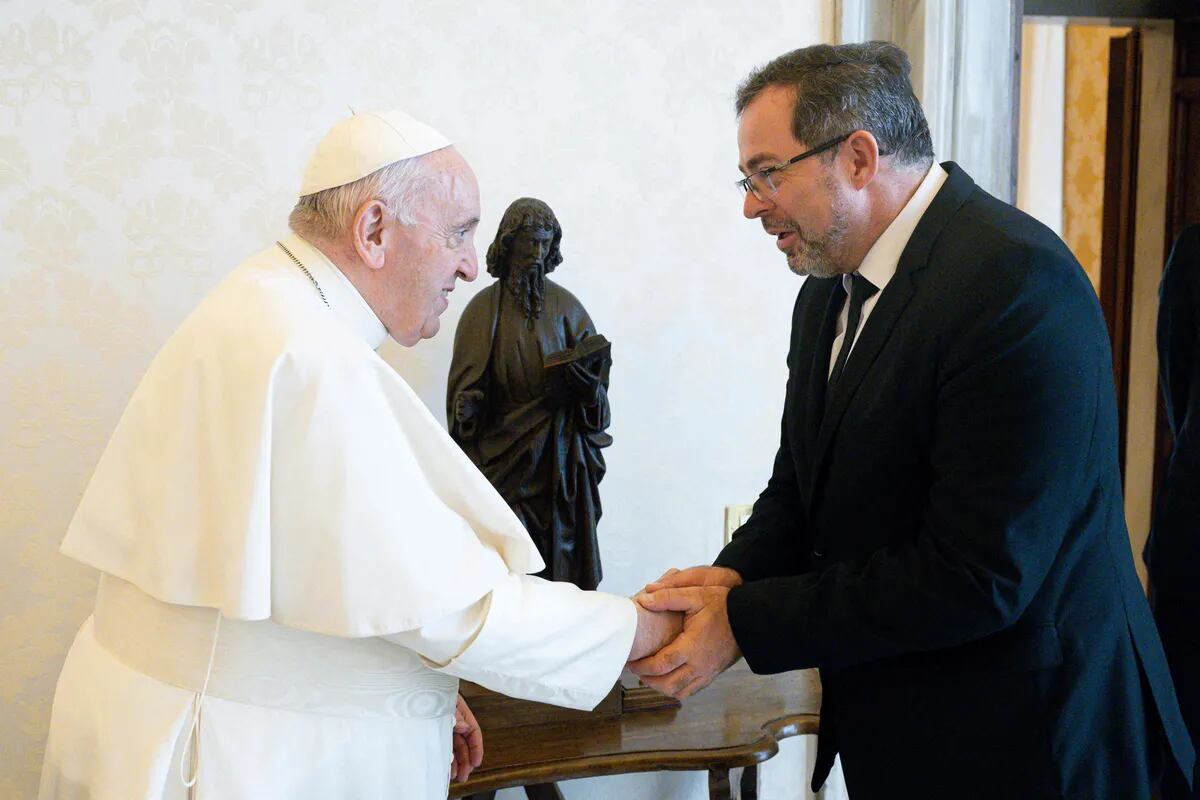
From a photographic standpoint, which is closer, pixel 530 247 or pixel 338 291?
pixel 338 291

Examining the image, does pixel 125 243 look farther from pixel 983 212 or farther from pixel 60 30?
pixel 983 212

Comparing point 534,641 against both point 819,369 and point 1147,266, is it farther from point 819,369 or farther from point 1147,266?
point 1147,266

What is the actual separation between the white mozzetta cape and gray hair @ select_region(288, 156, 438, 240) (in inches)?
6.1

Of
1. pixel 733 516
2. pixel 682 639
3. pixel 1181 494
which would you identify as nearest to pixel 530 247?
pixel 682 639

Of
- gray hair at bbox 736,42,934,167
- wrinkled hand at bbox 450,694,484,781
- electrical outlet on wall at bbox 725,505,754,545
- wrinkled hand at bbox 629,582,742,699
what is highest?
gray hair at bbox 736,42,934,167

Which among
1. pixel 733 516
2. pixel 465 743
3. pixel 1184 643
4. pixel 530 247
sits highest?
pixel 530 247

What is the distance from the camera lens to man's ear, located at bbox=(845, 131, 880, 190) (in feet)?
6.62

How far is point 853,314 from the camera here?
213 cm

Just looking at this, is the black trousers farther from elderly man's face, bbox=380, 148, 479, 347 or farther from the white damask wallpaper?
elderly man's face, bbox=380, 148, 479, 347

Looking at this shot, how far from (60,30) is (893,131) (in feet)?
7.10

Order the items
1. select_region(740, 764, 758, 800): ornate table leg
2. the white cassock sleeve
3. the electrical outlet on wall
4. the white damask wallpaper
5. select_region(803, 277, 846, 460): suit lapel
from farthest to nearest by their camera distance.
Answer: the electrical outlet on wall → select_region(740, 764, 758, 800): ornate table leg → the white damask wallpaper → select_region(803, 277, 846, 460): suit lapel → the white cassock sleeve

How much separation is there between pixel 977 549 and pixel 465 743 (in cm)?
121

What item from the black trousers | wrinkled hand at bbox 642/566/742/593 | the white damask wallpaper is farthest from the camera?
the black trousers

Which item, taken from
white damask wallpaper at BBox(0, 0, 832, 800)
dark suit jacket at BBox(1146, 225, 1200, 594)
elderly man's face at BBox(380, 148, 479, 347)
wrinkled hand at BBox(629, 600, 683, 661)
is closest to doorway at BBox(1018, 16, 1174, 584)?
dark suit jacket at BBox(1146, 225, 1200, 594)
